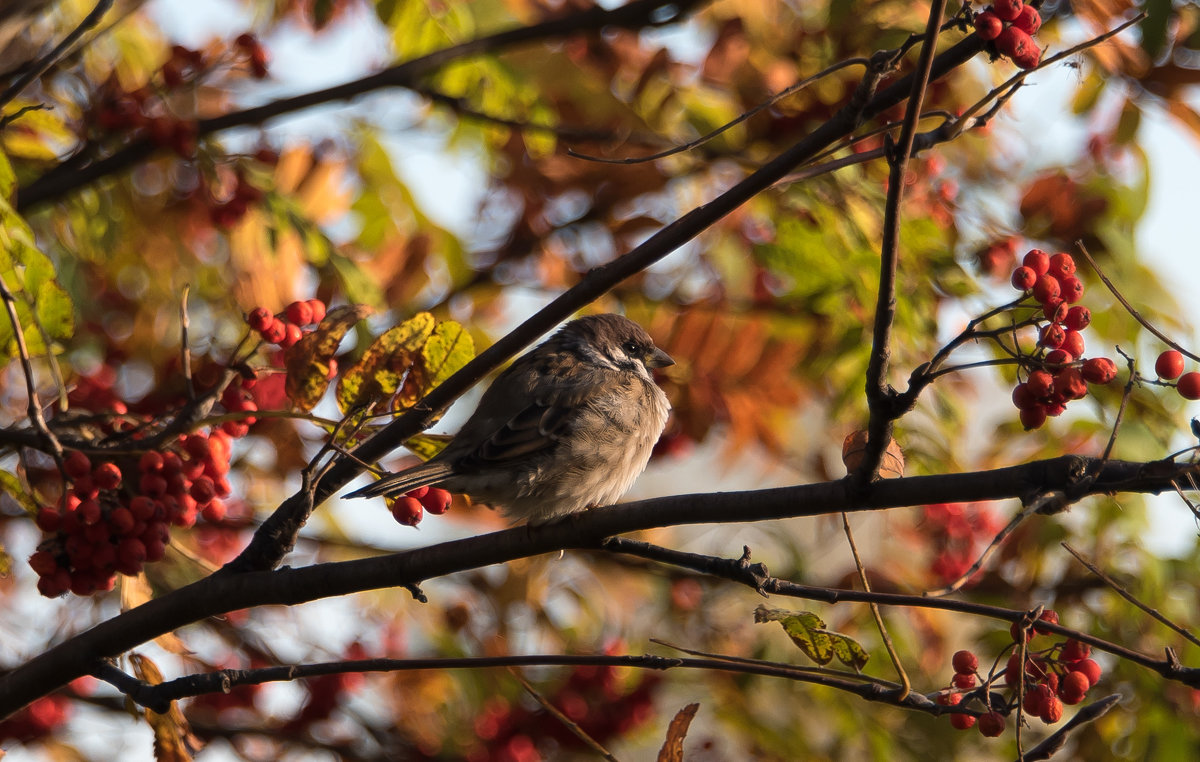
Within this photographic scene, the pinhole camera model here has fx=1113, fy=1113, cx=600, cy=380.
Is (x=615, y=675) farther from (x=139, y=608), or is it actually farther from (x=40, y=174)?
(x=40, y=174)

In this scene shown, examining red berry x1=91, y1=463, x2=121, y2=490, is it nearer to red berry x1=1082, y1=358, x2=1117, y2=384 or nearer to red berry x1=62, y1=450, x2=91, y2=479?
red berry x1=62, y1=450, x2=91, y2=479

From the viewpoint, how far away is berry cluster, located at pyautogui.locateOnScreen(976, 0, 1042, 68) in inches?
95.9

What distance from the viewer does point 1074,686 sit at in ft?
8.18

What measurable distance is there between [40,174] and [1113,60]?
4055 millimetres

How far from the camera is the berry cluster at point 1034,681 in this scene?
2.41 m

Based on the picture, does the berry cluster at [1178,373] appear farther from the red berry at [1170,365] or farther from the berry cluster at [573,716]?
the berry cluster at [573,716]

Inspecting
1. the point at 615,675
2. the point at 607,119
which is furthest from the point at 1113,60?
the point at 615,675

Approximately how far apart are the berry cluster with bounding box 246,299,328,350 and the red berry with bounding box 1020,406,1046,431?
1649 millimetres

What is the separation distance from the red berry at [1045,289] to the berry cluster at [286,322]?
5.54ft

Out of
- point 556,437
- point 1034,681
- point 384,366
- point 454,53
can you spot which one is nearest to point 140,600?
point 384,366

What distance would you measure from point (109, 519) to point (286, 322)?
0.71 metres

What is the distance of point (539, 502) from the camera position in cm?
431

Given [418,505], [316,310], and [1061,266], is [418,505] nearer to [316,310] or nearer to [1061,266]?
[316,310]

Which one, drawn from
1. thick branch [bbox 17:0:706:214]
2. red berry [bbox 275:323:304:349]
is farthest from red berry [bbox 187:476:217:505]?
thick branch [bbox 17:0:706:214]
